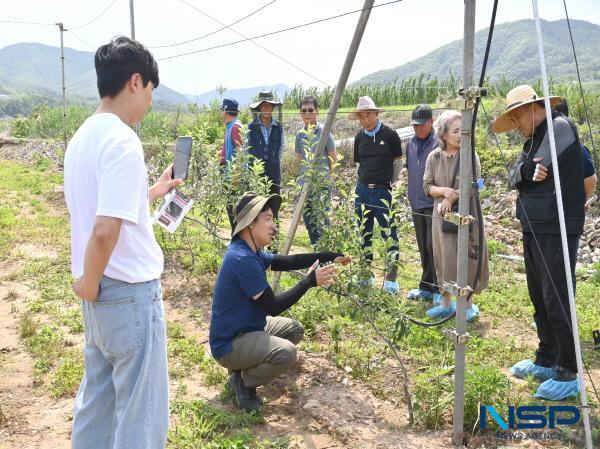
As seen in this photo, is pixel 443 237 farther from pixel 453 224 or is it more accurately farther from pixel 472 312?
pixel 472 312

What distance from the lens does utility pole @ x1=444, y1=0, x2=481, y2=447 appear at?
290cm

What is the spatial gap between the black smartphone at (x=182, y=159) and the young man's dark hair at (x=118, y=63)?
0.95 metres

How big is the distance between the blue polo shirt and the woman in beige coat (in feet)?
6.02

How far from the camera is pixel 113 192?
6.63ft

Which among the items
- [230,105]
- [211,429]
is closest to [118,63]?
[211,429]

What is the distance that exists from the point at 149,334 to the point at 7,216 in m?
8.87

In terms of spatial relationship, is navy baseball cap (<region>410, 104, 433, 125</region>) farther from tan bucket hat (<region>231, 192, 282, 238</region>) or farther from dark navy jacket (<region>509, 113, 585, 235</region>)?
tan bucket hat (<region>231, 192, 282, 238</region>)

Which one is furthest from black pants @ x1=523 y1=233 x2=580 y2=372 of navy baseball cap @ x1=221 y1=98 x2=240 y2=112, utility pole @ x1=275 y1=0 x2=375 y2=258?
navy baseball cap @ x1=221 y1=98 x2=240 y2=112

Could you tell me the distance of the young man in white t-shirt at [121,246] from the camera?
80.7 inches

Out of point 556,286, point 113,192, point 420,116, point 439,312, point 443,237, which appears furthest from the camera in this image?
point 420,116

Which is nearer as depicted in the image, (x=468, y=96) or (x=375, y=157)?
(x=468, y=96)

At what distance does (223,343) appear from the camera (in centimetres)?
365

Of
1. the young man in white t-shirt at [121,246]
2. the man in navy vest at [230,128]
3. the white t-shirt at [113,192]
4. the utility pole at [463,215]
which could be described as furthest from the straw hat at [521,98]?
the man in navy vest at [230,128]

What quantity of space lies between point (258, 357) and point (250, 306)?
12.6 inches
